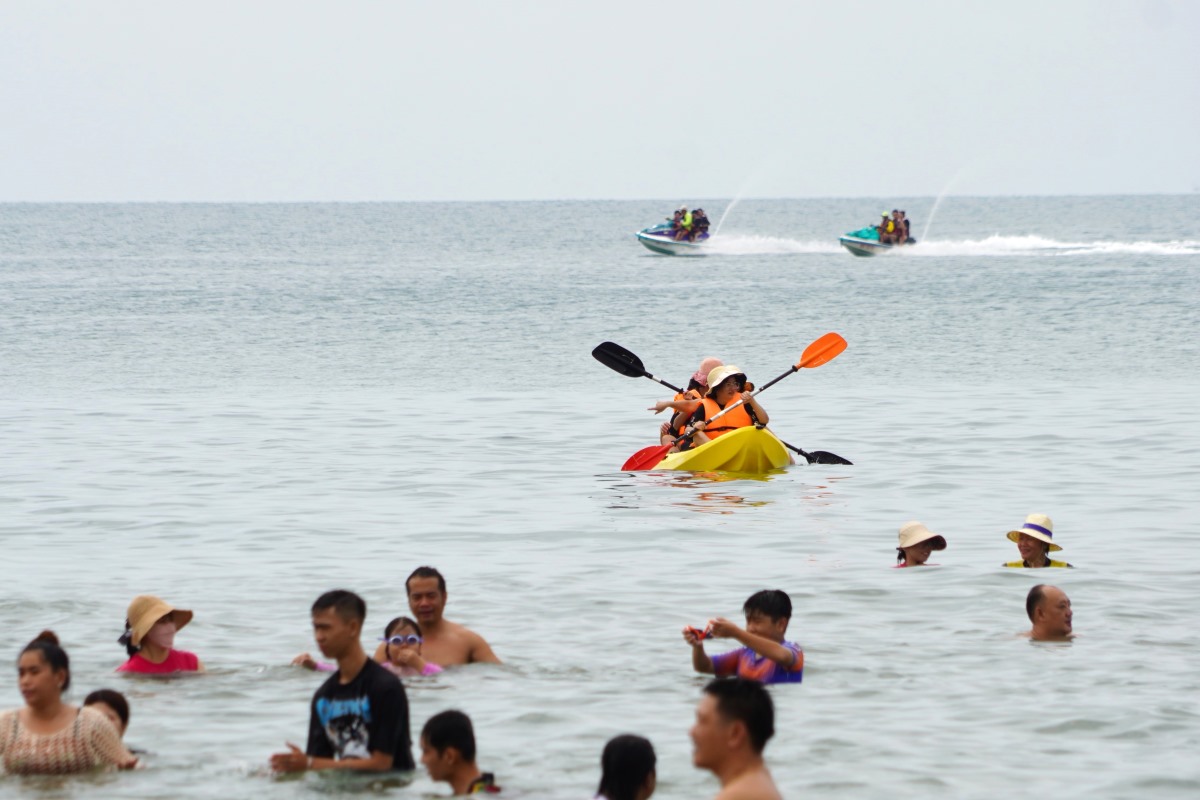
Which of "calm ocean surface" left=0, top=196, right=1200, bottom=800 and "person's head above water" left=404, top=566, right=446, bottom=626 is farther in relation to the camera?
"person's head above water" left=404, top=566, right=446, bottom=626

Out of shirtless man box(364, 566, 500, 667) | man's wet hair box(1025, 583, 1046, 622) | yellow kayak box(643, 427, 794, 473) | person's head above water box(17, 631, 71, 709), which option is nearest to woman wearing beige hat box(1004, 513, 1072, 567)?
man's wet hair box(1025, 583, 1046, 622)

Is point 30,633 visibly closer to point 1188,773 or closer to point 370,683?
point 370,683

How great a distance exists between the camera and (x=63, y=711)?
26.0ft

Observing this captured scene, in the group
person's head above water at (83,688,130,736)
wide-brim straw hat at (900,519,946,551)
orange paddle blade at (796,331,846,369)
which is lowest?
person's head above water at (83,688,130,736)

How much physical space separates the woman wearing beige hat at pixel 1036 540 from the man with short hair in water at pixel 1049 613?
1454mm

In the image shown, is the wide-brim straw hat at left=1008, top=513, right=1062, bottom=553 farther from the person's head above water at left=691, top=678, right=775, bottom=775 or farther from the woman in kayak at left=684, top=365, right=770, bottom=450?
the person's head above water at left=691, top=678, right=775, bottom=775

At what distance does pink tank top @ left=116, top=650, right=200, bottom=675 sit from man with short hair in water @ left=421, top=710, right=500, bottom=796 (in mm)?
3013

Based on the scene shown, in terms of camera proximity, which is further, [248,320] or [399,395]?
[248,320]

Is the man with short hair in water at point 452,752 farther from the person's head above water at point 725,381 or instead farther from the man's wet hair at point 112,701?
the person's head above water at point 725,381

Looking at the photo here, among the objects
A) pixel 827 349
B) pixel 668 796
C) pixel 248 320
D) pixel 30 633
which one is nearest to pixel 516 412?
pixel 827 349

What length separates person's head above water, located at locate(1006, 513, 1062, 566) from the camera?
41.1 ft

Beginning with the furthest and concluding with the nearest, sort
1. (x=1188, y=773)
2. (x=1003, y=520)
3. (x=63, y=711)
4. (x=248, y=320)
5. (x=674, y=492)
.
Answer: (x=248, y=320), (x=674, y=492), (x=1003, y=520), (x=1188, y=773), (x=63, y=711)

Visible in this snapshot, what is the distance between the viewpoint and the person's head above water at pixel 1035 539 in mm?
12516

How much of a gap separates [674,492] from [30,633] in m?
7.98
